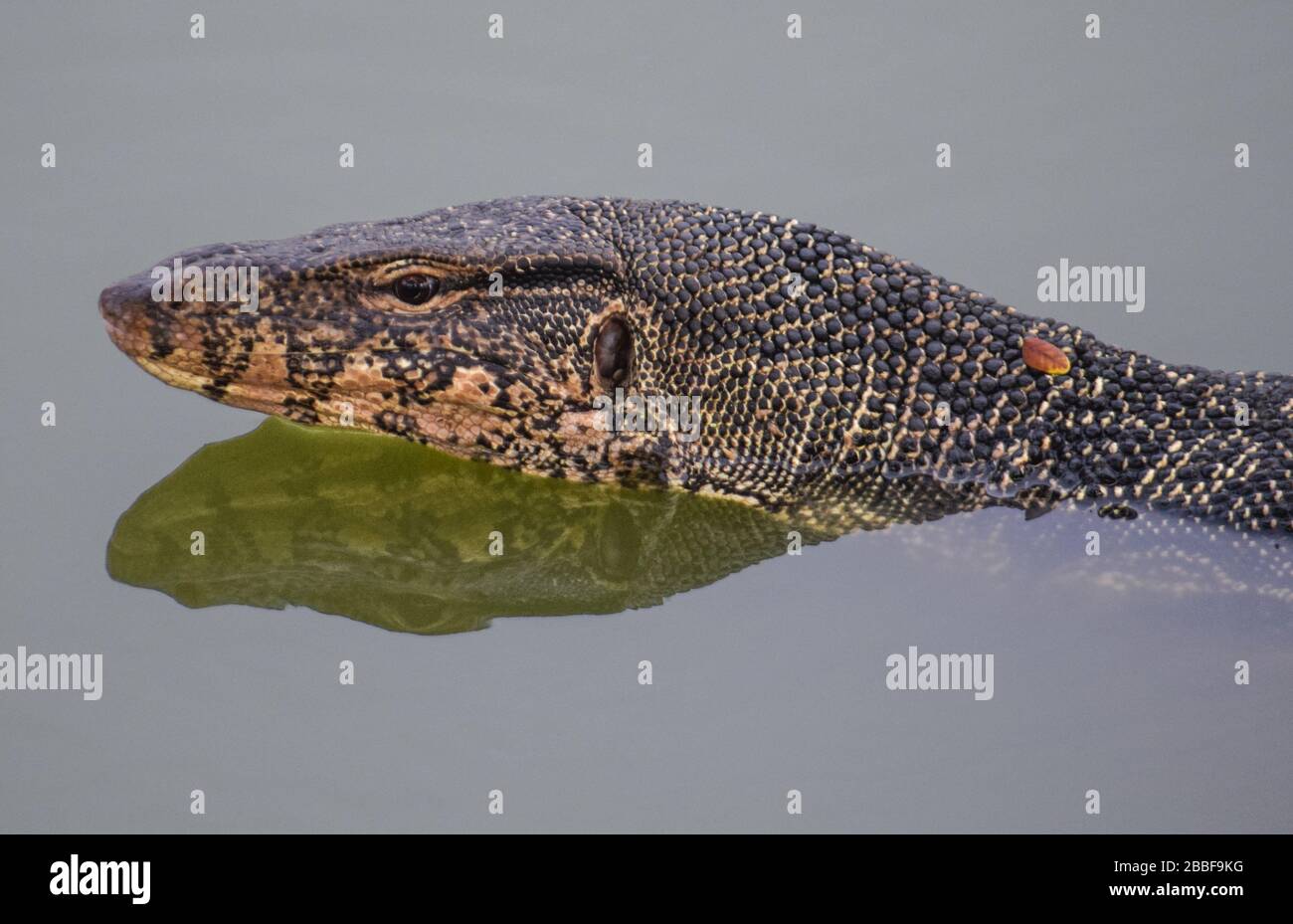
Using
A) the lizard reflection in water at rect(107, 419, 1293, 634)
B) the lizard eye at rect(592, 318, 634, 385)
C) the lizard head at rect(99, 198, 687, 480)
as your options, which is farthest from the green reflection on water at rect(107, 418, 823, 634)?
the lizard eye at rect(592, 318, 634, 385)

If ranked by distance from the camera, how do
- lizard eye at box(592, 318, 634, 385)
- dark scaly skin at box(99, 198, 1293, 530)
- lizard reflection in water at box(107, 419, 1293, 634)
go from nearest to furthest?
lizard reflection in water at box(107, 419, 1293, 634) → dark scaly skin at box(99, 198, 1293, 530) → lizard eye at box(592, 318, 634, 385)

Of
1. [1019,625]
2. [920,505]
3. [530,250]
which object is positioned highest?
[530,250]

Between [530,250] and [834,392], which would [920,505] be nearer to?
[834,392]

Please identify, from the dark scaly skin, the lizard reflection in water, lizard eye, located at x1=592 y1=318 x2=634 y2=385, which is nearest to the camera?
the lizard reflection in water

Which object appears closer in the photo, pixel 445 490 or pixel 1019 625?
pixel 1019 625

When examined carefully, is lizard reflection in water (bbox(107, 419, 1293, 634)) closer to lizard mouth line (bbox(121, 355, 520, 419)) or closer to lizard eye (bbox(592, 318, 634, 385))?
lizard mouth line (bbox(121, 355, 520, 419))

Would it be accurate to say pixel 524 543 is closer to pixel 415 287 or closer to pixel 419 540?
pixel 419 540

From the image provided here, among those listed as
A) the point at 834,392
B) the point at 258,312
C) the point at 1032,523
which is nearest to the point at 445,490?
the point at 258,312

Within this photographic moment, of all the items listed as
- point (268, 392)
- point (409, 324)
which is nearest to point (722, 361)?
point (409, 324)
